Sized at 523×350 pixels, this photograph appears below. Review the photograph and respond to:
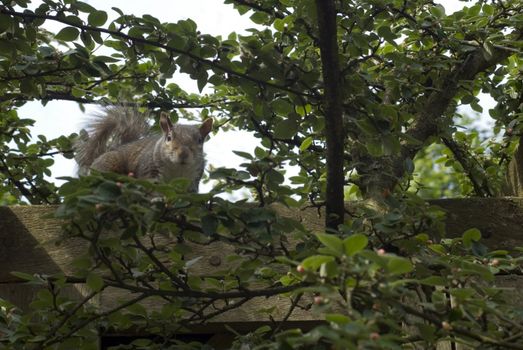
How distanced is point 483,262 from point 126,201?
0.75 m

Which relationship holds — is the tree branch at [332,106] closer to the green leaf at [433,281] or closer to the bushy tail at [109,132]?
the green leaf at [433,281]

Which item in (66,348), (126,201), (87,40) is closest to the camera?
(126,201)

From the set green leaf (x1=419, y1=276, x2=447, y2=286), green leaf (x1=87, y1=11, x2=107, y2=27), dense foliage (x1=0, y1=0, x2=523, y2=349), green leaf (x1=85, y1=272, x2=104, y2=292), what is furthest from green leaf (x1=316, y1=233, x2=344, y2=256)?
green leaf (x1=87, y1=11, x2=107, y2=27)

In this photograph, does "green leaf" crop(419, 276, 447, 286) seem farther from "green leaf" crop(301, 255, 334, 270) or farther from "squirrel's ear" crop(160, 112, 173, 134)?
"squirrel's ear" crop(160, 112, 173, 134)

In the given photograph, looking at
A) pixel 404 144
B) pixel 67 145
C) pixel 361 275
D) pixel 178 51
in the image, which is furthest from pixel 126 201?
pixel 67 145

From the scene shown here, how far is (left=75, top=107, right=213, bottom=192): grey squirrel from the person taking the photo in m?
3.55

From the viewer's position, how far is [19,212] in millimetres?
2281

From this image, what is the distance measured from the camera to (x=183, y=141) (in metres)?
3.69

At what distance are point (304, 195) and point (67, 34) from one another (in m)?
0.76

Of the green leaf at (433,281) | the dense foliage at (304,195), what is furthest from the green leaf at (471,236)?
the green leaf at (433,281)

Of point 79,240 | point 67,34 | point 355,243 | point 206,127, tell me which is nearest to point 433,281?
point 355,243

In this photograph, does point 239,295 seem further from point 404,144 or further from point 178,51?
point 404,144

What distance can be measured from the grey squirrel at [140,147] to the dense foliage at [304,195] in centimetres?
44

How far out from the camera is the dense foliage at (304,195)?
1.54 metres
